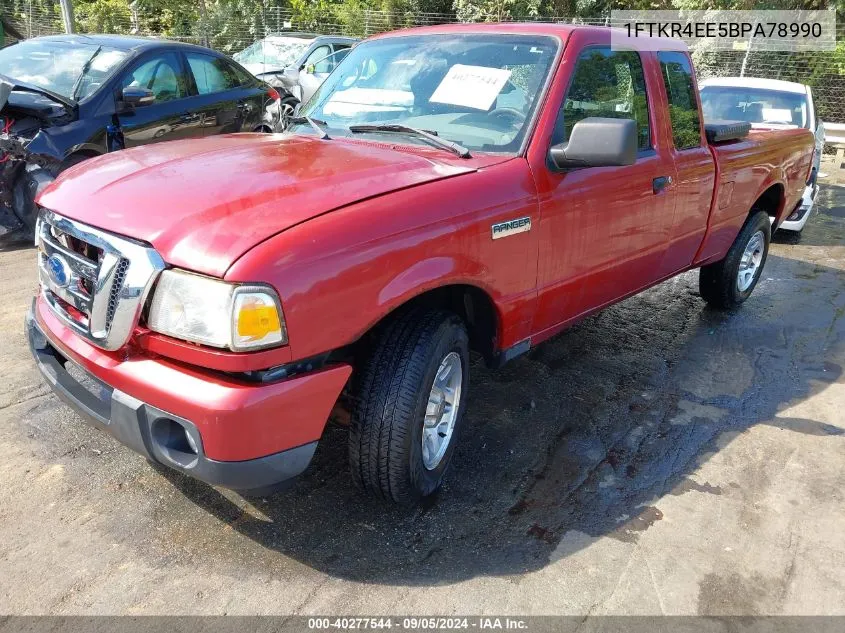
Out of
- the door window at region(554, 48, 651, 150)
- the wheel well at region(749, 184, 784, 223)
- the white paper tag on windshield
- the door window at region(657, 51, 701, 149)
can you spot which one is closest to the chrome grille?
the white paper tag on windshield

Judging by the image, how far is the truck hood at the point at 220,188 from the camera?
226cm

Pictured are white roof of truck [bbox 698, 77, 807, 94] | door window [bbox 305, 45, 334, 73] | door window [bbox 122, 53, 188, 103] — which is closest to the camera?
door window [bbox 122, 53, 188, 103]

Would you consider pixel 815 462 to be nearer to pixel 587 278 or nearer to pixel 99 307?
pixel 587 278

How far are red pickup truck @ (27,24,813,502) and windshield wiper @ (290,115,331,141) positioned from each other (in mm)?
21

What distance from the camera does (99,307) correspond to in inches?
93.6

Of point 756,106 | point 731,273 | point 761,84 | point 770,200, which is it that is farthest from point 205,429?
point 761,84

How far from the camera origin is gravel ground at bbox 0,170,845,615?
251 centimetres

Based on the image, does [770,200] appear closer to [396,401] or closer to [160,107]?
[396,401]

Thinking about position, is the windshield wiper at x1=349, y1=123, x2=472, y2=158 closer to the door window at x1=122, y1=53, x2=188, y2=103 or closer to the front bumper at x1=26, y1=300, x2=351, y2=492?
the front bumper at x1=26, y1=300, x2=351, y2=492

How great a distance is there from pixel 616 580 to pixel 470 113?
2107 millimetres

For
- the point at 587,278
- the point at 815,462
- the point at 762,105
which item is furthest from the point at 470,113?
the point at 762,105

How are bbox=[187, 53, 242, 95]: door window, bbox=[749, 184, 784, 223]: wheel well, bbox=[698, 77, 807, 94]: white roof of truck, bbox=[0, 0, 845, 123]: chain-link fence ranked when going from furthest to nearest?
bbox=[0, 0, 845, 123]: chain-link fence, bbox=[698, 77, 807, 94]: white roof of truck, bbox=[187, 53, 242, 95]: door window, bbox=[749, 184, 784, 223]: wheel well

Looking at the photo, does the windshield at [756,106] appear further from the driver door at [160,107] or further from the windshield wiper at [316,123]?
the windshield wiper at [316,123]

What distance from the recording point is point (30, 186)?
18.8ft
